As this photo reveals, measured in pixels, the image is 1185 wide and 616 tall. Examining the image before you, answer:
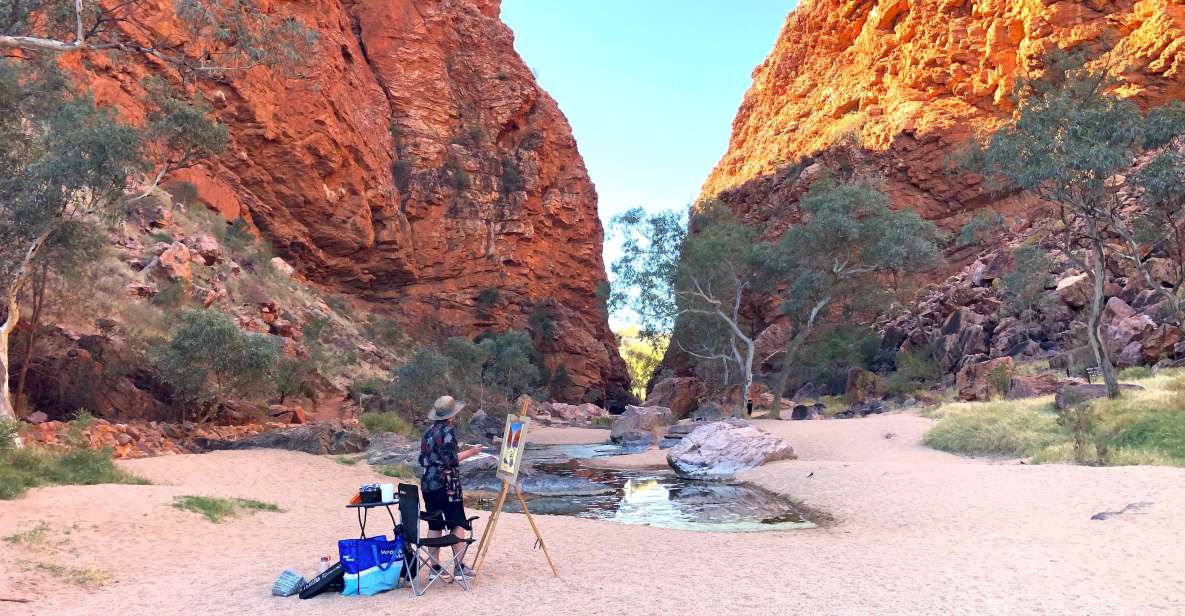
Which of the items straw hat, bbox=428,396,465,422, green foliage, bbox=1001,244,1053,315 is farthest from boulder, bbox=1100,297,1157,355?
straw hat, bbox=428,396,465,422

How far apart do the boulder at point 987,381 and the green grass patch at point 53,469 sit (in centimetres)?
2231

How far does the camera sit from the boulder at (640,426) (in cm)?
2605

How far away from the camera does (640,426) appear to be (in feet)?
92.8

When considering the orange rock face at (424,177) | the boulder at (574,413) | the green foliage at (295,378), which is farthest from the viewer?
the boulder at (574,413)

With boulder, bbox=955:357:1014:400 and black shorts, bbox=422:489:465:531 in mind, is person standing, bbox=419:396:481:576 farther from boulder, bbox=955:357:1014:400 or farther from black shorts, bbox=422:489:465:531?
boulder, bbox=955:357:1014:400

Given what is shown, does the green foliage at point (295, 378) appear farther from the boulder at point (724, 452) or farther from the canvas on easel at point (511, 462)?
the canvas on easel at point (511, 462)

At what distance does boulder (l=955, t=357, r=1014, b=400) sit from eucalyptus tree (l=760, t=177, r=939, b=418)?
18.9 ft

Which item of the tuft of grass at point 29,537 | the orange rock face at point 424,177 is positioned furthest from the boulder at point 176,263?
the tuft of grass at point 29,537

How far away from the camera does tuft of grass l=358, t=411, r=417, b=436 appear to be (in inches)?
935

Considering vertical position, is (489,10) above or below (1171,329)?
above

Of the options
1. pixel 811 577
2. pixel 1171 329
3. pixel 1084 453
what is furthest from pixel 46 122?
pixel 1171 329

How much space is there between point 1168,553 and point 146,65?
4003 cm

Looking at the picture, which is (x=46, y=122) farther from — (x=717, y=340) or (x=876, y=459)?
(x=717, y=340)

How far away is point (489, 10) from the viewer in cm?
6050
